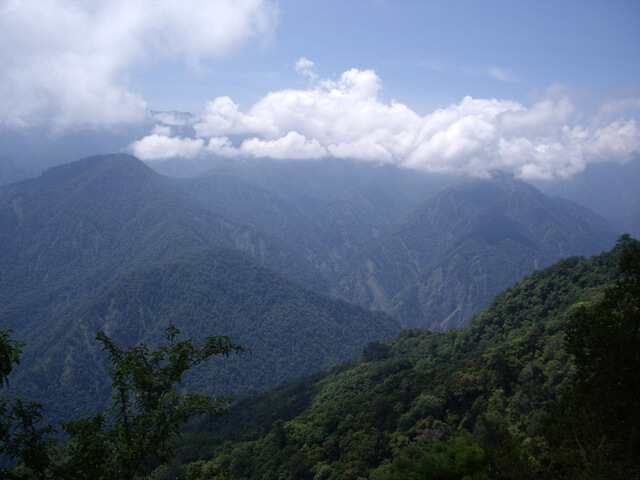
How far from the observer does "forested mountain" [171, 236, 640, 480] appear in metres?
12.2

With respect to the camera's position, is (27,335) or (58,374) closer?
(58,374)

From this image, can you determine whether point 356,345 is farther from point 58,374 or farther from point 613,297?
point 613,297

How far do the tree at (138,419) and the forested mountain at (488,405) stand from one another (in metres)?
1.22

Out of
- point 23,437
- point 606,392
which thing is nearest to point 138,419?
point 23,437

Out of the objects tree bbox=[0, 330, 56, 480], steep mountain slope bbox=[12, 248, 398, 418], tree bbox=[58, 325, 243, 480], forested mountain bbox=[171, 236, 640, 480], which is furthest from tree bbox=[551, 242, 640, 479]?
steep mountain slope bbox=[12, 248, 398, 418]

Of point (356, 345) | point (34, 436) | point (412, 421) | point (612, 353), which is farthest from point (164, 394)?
point (356, 345)

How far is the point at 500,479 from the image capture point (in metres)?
11.5

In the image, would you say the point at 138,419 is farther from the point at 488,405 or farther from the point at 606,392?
the point at 488,405

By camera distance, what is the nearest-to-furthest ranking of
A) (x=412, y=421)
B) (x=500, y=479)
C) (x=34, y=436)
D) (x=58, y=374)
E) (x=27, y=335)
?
(x=34, y=436), (x=500, y=479), (x=412, y=421), (x=58, y=374), (x=27, y=335)

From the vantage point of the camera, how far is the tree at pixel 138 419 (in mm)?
8945

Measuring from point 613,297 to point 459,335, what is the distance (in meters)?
61.0

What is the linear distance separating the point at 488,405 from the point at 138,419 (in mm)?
34266

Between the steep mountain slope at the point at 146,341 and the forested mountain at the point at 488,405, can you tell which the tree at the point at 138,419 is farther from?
the steep mountain slope at the point at 146,341

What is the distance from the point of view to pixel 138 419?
9422 mm
